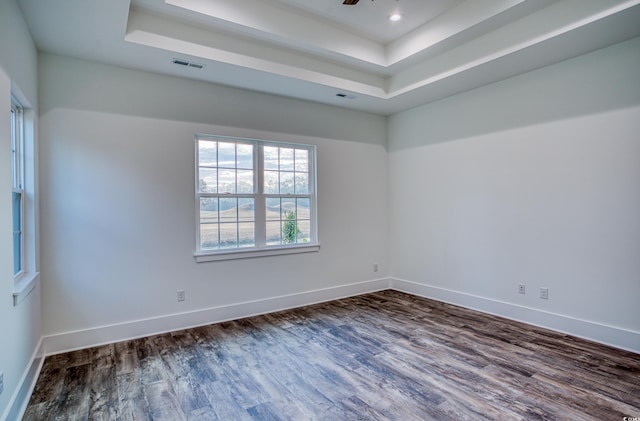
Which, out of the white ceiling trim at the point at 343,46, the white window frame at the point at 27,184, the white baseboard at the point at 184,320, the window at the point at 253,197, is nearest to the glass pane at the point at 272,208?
the window at the point at 253,197

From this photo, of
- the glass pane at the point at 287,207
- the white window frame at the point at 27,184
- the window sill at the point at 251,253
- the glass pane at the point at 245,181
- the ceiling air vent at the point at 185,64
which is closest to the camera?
the white window frame at the point at 27,184

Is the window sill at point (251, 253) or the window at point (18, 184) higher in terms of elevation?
the window at point (18, 184)

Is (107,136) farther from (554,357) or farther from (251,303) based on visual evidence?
(554,357)

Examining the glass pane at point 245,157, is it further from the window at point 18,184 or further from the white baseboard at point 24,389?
the white baseboard at point 24,389

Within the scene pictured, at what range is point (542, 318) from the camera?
3.67 meters

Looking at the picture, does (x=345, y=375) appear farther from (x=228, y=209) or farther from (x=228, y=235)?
(x=228, y=209)

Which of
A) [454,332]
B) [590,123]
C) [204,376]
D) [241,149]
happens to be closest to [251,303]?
[204,376]

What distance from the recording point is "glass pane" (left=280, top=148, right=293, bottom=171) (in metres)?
4.55

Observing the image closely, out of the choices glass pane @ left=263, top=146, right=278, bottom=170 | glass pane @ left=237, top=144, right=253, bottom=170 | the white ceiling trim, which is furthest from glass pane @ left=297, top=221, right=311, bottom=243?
the white ceiling trim

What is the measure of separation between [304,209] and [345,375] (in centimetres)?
247

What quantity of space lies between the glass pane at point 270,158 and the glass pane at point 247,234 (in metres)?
0.78

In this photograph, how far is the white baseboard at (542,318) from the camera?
3115mm

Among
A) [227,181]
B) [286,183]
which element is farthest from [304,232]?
[227,181]

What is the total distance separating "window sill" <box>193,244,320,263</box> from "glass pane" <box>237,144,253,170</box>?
1.05 metres
